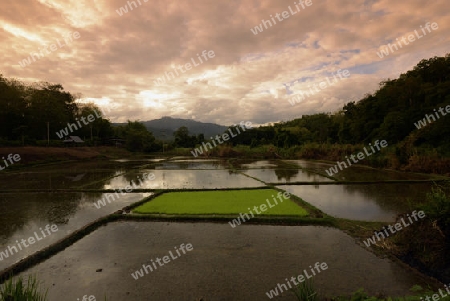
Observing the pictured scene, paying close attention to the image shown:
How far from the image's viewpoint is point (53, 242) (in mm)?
5500

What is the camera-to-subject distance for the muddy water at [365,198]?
24.1 feet

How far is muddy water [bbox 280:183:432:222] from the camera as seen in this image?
7.34 metres

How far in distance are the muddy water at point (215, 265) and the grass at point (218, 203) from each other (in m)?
1.37

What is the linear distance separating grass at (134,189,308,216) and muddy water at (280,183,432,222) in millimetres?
1224

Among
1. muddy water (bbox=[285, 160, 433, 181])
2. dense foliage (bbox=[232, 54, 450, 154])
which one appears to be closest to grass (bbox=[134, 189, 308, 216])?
muddy water (bbox=[285, 160, 433, 181])

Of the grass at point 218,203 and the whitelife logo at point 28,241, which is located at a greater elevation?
the whitelife logo at point 28,241

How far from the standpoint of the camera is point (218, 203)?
28.0 feet

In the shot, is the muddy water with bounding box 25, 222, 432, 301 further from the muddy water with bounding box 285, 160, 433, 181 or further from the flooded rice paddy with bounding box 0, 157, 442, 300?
the muddy water with bounding box 285, 160, 433, 181

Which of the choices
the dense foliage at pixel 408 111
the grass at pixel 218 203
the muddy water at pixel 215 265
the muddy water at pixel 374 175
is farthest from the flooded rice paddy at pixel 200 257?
the dense foliage at pixel 408 111

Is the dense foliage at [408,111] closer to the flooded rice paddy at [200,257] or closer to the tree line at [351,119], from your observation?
the tree line at [351,119]

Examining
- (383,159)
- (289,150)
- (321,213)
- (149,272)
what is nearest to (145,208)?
(149,272)

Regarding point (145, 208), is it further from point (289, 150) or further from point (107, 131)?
point (107, 131)

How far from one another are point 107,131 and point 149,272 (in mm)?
56320

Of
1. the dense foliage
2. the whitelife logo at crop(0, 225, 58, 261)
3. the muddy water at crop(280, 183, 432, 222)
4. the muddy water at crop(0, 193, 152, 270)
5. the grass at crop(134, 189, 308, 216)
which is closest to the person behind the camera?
the whitelife logo at crop(0, 225, 58, 261)
